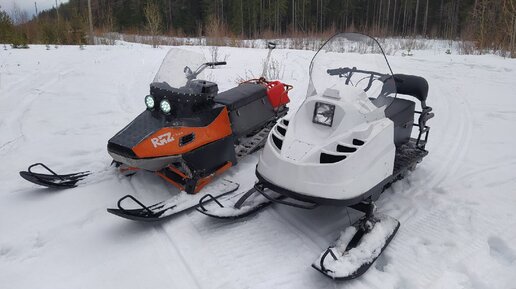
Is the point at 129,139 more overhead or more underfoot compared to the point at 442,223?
more overhead

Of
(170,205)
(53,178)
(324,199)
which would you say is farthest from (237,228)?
(53,178)

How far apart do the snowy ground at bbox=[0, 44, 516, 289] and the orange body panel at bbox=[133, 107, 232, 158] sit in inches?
17.7

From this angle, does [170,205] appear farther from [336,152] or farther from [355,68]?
[355,68]

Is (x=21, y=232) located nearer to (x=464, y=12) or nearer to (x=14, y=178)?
(x=14, y=178)

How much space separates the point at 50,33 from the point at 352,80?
12.4 m

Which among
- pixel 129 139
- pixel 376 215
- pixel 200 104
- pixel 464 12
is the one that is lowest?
pixel 376 215

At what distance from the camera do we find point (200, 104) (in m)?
3.26

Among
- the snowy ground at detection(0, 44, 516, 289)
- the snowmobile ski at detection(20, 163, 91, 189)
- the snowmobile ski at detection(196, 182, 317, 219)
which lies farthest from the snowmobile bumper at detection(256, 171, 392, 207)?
the snowmobile ski at detection(20, 163, 91, 189)

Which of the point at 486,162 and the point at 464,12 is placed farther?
the point at 464,12

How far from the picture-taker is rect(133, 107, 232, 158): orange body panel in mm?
2889

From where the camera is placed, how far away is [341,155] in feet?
7.79

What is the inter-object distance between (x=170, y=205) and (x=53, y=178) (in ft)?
3.95

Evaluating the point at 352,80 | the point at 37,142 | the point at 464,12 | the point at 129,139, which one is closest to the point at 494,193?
the point at 352,80

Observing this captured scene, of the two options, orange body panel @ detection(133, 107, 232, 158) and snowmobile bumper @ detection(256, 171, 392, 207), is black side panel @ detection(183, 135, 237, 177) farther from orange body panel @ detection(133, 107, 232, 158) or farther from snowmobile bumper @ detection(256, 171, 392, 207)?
snowmobile bumper @ detection(256, 171, 392, 207)
